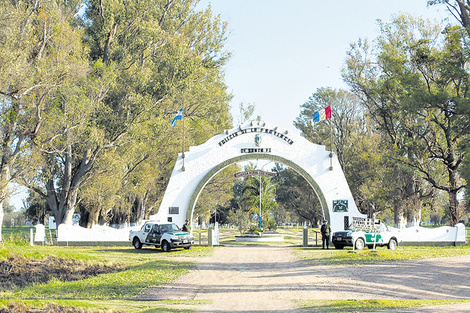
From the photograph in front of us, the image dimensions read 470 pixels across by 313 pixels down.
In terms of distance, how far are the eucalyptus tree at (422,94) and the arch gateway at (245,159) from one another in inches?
264

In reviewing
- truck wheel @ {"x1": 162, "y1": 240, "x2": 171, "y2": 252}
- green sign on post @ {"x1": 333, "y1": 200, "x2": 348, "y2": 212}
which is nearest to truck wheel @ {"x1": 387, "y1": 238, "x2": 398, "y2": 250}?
green sign on post @ {"x1": 333, "y1": 200, "x2": 348, "y2": 212}

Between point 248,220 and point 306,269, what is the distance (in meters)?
21.1

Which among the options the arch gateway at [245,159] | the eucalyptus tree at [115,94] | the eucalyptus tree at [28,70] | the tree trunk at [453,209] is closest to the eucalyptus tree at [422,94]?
the tree trunk at [453,209]

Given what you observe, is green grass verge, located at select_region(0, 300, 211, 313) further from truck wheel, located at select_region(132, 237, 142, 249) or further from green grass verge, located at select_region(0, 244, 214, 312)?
truck wheel, located at select_region(132, 237, 142, 249)

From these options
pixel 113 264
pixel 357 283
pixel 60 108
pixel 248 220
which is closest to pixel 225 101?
pixel 248 220

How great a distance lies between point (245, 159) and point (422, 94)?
1152 centimetres

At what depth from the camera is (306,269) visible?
17656mm

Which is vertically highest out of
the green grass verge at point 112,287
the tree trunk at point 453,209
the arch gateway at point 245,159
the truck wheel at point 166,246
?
the arch gateway at point 245,159

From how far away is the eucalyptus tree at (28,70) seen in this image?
2153cm

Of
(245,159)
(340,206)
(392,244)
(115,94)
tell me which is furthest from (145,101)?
(392,244)

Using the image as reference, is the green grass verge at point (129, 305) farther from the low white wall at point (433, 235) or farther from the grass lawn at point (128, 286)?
the low white wall at point (433, 235)

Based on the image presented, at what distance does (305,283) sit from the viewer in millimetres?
14625

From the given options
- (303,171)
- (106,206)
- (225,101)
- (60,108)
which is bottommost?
(106,206)

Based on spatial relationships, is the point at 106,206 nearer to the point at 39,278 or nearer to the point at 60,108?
the point at 60,108
